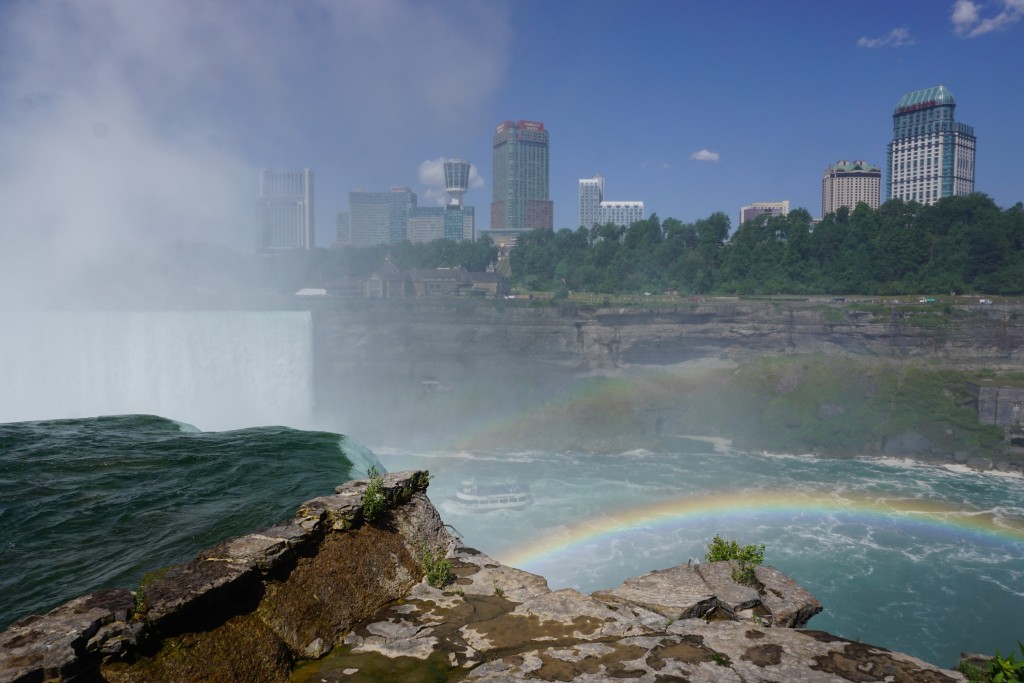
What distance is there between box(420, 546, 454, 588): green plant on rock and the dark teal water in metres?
2.31

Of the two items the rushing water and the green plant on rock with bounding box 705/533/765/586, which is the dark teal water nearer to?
the green plant on rock with bounding box 705/533/765/586

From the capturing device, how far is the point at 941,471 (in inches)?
1769

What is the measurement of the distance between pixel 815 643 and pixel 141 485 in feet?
28.1

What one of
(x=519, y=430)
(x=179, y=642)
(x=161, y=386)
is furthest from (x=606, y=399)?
(x=179, y=642)

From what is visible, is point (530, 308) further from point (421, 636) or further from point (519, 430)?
point (421, 636)

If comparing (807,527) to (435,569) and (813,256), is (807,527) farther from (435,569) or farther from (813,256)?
(813,256)

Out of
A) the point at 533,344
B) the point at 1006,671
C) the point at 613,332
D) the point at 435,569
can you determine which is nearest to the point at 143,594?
the point at 435,569

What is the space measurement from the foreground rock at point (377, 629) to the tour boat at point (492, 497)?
1146 inches

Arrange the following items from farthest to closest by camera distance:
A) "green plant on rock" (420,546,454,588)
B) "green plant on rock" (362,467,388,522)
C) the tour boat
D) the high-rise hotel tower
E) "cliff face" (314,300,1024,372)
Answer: the high-rise hotel tower
"cliff face" (314,300,1024,372)
the tour boat
"green plant on rock" (362,467,388,522)
"green plant on rock" (420,546,454,588)

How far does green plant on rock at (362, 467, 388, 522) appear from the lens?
6469mm

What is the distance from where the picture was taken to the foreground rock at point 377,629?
4.21 meters

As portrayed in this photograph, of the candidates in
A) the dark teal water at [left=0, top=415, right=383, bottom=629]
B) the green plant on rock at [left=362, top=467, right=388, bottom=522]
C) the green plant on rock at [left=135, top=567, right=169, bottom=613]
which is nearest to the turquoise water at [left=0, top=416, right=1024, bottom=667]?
the dark teal water at [left=0, top=415, right=383, bottom=629]

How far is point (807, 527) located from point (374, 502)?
33492mm

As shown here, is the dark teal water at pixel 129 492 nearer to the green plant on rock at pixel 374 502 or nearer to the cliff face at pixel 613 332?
the green plant on rock at pixel 374 502
